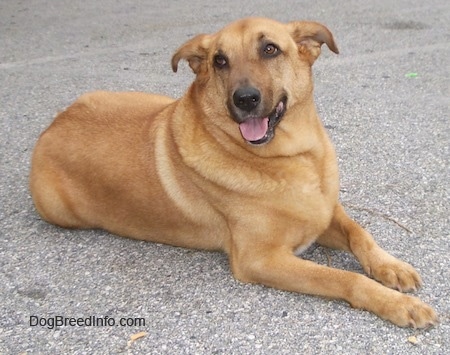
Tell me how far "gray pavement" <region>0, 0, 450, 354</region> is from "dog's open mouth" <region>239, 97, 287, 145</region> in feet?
2.76

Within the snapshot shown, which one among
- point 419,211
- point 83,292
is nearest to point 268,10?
point 419,211

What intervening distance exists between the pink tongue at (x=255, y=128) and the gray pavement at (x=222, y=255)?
85cm

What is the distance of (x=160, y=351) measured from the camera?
9.83ft

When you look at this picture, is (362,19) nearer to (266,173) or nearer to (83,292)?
(266,173)

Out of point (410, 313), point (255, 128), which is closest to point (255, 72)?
point (255, 128)

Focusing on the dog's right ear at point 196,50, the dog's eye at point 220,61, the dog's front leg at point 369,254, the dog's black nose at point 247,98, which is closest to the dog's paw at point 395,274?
the dog's front leg at point 369,254

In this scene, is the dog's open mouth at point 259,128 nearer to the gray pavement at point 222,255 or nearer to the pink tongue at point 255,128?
the pink tongue at point 255,128

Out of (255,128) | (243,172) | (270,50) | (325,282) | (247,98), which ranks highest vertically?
(270,50)

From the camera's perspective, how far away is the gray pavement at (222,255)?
306cm

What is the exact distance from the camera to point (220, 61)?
11.3 feet

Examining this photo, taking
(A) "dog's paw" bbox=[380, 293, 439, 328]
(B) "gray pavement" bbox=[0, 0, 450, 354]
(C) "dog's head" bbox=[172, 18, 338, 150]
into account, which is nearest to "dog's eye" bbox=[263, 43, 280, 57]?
(C) "dog's head" bbox=[172, 18, 338, 150]

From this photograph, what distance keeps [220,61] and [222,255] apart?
122 centimetres

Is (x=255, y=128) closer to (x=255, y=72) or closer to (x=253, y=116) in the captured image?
(x=253, y=116)

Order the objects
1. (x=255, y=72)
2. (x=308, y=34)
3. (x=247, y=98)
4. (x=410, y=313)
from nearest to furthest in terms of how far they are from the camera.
Result: (x=410, y=313) < (x=247, y=98) < (x=255, y=72) < (x=308, y=34)
